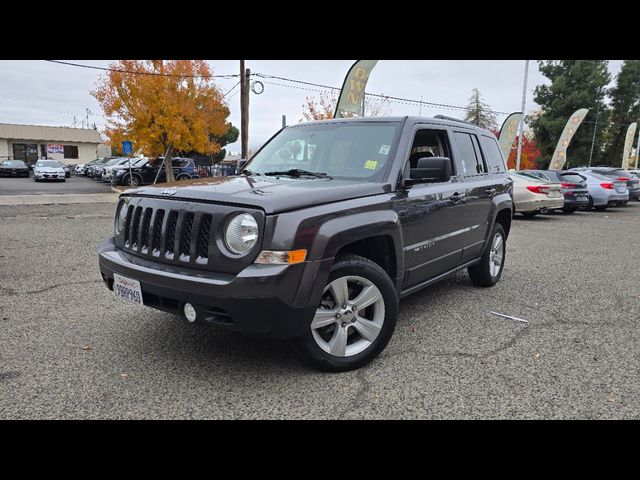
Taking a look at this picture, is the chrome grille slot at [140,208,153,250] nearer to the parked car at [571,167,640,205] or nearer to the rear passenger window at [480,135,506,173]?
the rear passenger window at [480,135,506,173]

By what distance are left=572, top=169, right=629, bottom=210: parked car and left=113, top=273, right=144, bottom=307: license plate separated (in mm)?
17839

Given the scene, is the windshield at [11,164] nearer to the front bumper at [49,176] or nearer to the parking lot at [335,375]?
the front bumper at [49,176]

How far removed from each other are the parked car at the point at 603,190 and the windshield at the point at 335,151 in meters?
15.9

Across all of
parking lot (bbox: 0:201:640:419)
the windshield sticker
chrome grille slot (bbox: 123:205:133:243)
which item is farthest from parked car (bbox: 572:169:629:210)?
chrome grille slot (bbox: 123:205:133:243)

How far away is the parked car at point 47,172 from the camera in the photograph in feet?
98.9

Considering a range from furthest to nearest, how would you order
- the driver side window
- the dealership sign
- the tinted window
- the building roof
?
the dealership sign, the building roof, the tinted window, the driver side window

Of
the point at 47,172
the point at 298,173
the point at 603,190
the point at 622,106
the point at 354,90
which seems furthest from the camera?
the point at 622,106

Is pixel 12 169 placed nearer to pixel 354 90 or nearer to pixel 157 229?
pixel 354 90

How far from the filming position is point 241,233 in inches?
112

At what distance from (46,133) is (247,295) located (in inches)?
2319

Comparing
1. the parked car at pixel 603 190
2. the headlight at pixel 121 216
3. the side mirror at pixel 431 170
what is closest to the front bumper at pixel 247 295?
the headlight at pixel 121 216

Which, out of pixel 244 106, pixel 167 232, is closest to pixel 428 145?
pixel 167 232

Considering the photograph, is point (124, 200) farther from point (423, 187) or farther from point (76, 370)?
point (423, 187)

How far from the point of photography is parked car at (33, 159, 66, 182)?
30.2m
